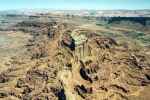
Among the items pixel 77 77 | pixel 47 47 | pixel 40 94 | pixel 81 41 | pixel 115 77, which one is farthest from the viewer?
pixel 47 47

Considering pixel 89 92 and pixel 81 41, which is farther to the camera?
pixel 81 41

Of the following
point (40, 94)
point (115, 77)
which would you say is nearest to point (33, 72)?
point (40, 94)

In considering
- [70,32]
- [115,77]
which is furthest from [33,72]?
[70,32]

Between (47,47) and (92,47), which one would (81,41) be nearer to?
(92,47)

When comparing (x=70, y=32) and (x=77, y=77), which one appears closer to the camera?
(x=77, y=77)

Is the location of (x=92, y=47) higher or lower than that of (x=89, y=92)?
higher

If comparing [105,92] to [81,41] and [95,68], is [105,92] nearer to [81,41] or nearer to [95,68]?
[95,68]

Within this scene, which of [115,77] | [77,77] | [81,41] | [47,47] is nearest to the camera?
[77,77]

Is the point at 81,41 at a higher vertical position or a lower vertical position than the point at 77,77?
higher

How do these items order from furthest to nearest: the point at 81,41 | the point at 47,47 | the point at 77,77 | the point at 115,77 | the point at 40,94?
the point at 47,47 < the point at 81,41 < the point at 115,77 < the point at 77,77 < the point at 40,94
